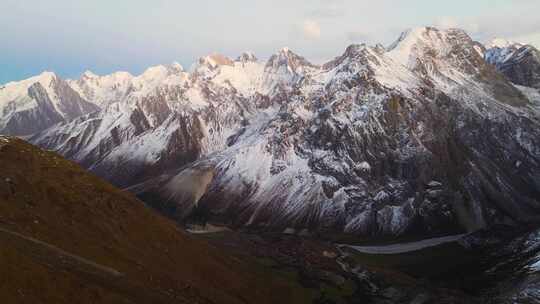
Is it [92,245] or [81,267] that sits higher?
[81,267]

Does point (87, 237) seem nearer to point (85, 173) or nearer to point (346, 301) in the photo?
point (85, 173)

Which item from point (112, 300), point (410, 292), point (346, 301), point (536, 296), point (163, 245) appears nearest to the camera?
point (112, 300)

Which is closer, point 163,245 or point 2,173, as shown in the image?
point 2,173

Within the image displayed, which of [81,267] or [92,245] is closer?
[81,267]

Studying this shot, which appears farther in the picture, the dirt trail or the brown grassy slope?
the dirt trail

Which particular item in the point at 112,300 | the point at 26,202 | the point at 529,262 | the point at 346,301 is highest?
the point at 26,202

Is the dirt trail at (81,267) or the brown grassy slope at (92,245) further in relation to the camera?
the dirt trail at (81,267)

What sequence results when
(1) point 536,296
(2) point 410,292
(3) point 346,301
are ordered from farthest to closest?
(2) point 410,292, (3) point 346,301, (1) point 536,296

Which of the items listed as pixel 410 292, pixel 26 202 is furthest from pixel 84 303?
pixel 410 292
